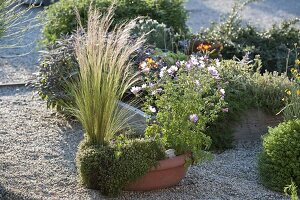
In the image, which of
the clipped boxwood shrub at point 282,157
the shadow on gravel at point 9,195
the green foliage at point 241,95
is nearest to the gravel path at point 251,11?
the green foliage at point 241,95

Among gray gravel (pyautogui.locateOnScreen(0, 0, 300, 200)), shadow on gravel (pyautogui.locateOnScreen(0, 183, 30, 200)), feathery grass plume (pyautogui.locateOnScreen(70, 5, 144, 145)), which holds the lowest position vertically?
gray gravel (pyautogui.locateOnScreen(0, 0, 300, 200))

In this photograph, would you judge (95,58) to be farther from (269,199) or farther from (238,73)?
(238,73)

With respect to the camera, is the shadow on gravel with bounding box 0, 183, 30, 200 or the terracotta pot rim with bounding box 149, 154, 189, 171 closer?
the shadow on gravel with bounding box 0, 183, 30, 200

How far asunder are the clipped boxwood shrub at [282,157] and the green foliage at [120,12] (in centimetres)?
294

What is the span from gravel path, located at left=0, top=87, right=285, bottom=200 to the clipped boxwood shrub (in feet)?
0.36

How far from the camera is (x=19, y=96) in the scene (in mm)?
7414

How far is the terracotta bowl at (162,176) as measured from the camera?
4.96 metres

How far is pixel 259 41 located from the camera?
27.6 ft

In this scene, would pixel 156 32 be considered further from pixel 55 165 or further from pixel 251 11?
pixel 251 11

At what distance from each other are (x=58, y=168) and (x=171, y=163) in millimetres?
915

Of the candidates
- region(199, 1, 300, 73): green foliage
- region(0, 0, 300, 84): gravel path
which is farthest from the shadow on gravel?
region(0, 0, 300, 84): gravel path

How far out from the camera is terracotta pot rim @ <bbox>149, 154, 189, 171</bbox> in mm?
4953

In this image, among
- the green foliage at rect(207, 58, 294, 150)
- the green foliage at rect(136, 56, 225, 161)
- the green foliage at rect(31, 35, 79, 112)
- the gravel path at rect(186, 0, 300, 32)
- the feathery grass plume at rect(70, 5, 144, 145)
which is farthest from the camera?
the gravel path at rect(186, 0, 300, 32)

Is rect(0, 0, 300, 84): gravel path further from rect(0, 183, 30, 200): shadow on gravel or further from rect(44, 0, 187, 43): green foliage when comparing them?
rect(0, 183, 30, 200): shadow on gravel
